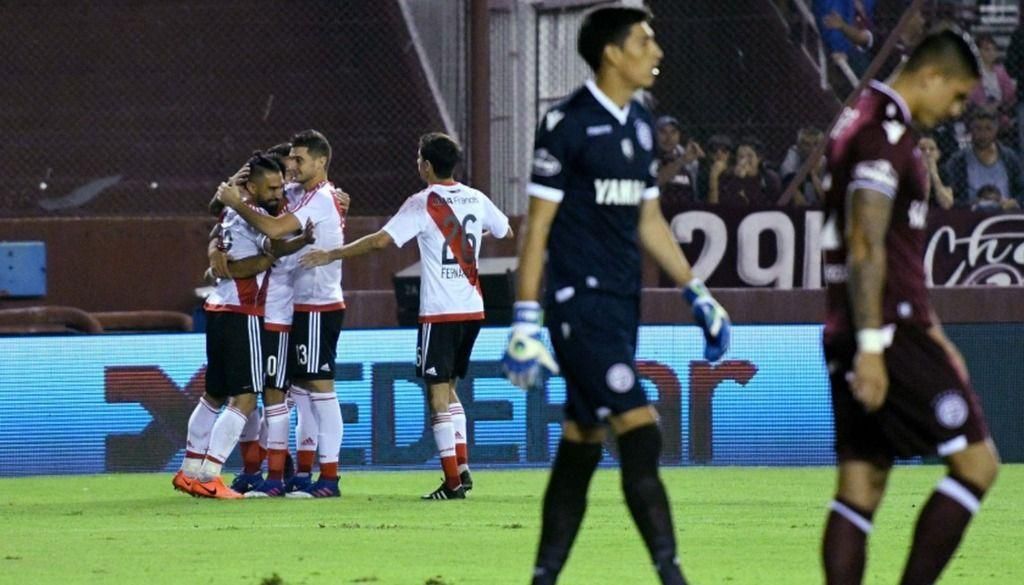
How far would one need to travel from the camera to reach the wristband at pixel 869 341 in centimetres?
626

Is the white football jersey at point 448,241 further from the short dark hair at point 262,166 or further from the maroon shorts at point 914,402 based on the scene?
the maroon shorts at point 914,402

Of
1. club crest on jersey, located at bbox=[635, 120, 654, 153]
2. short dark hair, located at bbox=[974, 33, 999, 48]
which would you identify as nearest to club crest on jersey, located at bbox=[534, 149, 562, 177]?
club crest on jersey, located at bbox=[635, 120, 654, 153]

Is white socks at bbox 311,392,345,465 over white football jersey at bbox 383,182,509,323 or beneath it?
beneath

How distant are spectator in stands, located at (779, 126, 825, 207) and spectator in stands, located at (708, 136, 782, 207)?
0.20 meters

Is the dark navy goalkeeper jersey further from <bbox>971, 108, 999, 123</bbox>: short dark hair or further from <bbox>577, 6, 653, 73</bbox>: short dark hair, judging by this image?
<bbox>971, 108, 999, 123</bbox>: short dark hair

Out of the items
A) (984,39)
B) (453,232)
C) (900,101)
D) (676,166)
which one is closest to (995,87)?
(984,39)

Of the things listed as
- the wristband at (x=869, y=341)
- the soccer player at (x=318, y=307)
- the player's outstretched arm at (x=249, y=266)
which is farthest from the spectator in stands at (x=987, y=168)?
the wristband at (x=869, y=341)

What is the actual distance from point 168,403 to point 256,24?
17.9 feet

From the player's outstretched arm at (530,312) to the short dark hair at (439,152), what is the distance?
17.4 feet

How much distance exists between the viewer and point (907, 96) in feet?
21.5

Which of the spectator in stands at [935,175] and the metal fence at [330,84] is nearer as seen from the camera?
the spectator in stands at [935,175]

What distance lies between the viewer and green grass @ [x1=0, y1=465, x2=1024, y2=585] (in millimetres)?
8656

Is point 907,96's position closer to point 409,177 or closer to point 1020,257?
point 1020,257

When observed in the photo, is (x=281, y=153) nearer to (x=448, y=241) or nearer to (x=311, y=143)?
(x=311, y=143)
